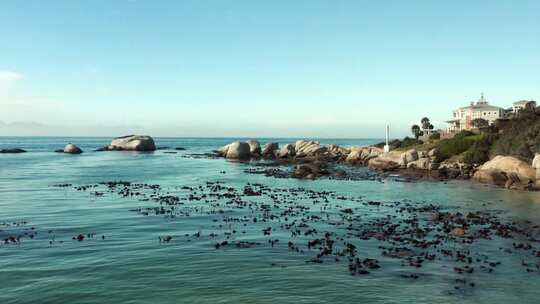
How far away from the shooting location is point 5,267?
20.0 m

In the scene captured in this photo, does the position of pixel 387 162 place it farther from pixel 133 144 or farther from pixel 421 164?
pixel 133 144

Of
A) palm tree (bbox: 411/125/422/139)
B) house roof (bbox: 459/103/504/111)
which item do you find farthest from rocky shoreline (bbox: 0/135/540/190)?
house roof (bbox: 459/103/504/111)

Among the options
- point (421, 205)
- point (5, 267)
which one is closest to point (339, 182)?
point (421, 205)

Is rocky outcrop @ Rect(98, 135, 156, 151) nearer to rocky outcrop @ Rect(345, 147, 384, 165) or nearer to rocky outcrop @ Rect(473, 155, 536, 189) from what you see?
rocky outcrop @ Rect(345, 147, 384, 165)

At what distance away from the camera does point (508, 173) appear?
53844 millimetres

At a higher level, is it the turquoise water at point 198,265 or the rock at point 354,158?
the rock at point 354,158

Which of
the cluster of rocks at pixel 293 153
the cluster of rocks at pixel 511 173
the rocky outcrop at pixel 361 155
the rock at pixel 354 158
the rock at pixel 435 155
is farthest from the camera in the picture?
the cluster of rocks at pixel 293 153

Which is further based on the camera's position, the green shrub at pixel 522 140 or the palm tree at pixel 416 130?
the palm tree at pixel 416 130

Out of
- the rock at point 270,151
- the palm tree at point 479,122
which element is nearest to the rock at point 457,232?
the rock at point 270,151

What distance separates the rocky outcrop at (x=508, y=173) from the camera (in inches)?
1982

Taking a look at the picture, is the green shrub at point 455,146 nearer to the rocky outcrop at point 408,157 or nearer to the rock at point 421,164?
the rocky outcrop at point 408,157

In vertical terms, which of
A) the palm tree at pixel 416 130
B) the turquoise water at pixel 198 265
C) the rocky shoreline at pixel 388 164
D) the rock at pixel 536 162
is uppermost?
the palm tree at pixel 416 130

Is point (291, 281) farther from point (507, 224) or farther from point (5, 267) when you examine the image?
point (507, 224)

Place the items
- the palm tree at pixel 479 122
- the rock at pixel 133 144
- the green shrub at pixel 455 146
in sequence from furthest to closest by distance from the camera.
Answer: the rock at pixel 133 144, the palm tree at pixel 479 122, the green shrub at pixel 455 146
